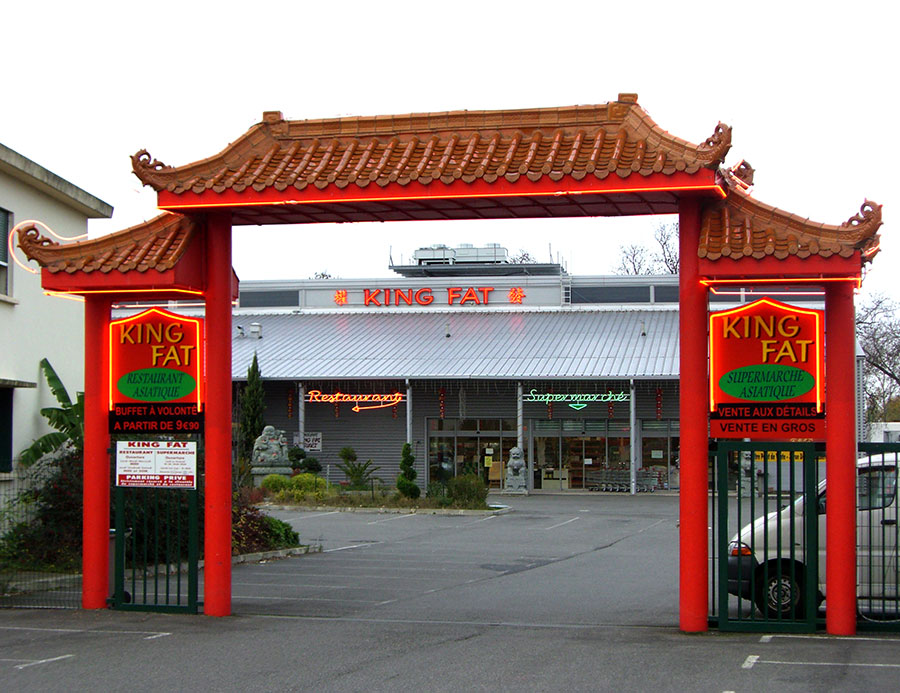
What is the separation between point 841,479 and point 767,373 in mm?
1245

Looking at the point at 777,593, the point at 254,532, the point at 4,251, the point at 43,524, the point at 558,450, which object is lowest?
the point at 254,532

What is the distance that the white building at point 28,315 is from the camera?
52.7 ft

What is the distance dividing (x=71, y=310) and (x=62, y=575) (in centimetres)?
474

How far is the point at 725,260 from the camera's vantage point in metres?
10.9

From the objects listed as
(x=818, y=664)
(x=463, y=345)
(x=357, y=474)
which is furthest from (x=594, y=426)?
(x=818, y=664)

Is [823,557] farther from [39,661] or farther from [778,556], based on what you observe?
[39,661]

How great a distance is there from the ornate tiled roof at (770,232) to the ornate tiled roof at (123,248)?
5678 mm

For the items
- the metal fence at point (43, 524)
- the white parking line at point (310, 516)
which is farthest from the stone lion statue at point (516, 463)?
the metal fence at point (43, 524)

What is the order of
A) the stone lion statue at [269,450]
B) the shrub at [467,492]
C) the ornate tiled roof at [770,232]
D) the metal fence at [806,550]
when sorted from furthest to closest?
1. the stone lion statue at [269,450]
2. the shrub at [467,492]
3. the metal fence at [806,550]
4. the ornate tiled roof at [770,232]

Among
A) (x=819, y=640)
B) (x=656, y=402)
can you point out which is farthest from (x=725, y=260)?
(x=656, y=402)

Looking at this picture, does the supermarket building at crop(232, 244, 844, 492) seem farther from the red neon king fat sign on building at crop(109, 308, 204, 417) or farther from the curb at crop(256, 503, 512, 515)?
the red neon king fat sign on building at crop(109, 308, 204, 417)

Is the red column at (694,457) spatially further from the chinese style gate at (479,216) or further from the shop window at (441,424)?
the shop window at (441,424)

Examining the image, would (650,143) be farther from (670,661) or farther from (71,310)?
(71,310)

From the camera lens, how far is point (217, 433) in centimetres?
1221
